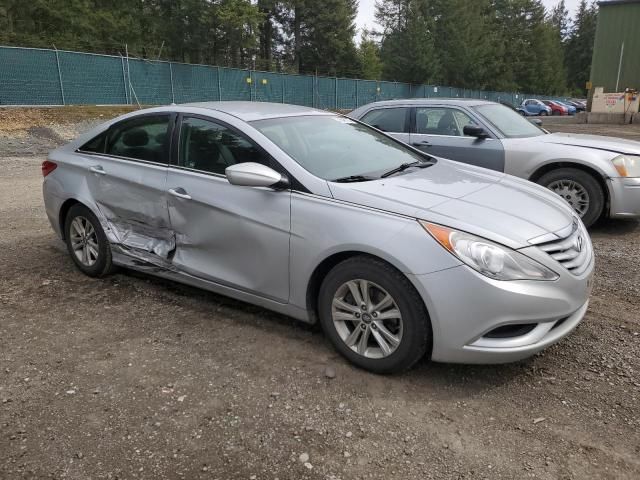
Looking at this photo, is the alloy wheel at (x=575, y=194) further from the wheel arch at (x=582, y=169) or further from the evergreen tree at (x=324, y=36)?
the evergreen tree at (x=324, y=36)

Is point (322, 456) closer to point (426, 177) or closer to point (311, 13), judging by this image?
point (426, 177)

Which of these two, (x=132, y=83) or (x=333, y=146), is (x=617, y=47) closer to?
(x=132, y=83)

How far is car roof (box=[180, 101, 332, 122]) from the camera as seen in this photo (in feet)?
12.4

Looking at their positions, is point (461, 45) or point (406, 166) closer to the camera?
point (406, 166)

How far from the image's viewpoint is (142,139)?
4.23m

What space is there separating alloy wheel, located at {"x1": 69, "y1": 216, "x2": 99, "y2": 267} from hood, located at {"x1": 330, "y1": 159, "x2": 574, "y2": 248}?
Result: 247 centimetres

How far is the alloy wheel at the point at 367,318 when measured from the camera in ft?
9.57

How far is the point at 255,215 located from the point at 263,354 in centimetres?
89

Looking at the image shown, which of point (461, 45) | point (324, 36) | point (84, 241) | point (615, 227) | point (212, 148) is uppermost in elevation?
point (461, 45)

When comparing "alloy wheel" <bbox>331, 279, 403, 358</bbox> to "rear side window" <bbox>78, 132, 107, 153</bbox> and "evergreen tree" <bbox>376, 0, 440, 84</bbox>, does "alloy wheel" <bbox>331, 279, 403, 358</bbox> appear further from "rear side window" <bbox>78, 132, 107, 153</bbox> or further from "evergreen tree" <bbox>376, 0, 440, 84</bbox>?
"evergreen tree" <bbox>376, 0, 440, 84</bbox>

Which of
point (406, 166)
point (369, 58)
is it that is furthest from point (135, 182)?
point (369, 58)

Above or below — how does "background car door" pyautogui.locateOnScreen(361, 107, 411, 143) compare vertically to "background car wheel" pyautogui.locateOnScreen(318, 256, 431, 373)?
above

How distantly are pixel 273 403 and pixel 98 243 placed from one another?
2479 mm

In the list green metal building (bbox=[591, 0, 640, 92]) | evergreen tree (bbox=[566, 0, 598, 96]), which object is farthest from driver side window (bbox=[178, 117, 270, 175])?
evergreen tree (bbox=[566, 0, 598, 96])
